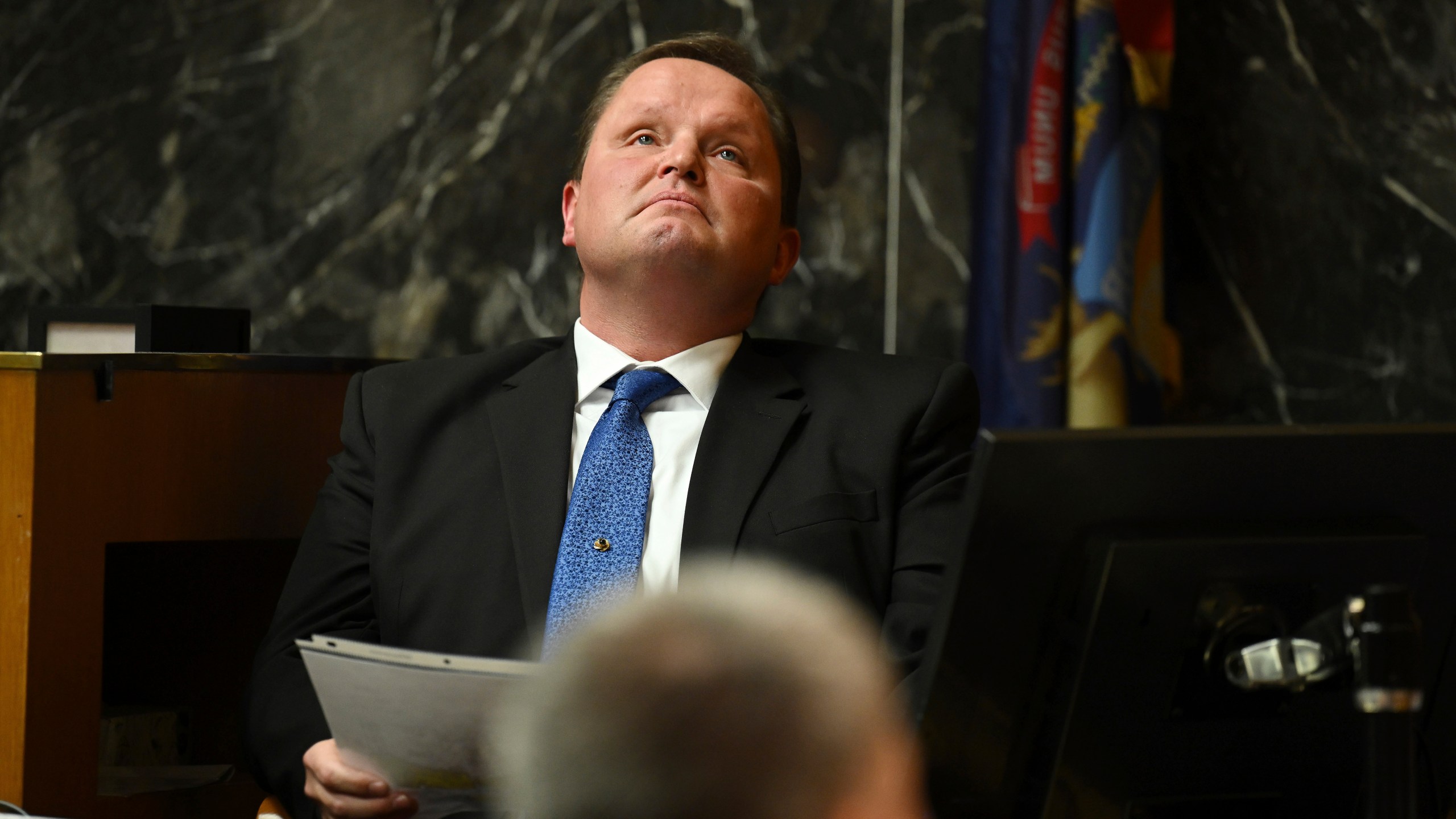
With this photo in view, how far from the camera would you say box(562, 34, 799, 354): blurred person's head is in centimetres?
151

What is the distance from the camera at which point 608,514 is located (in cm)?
138

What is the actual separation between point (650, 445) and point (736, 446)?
3.6 inches

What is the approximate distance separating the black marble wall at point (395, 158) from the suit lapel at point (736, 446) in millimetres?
756

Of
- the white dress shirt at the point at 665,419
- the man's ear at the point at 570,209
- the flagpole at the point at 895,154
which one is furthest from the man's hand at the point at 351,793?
the flagpole at the point at 895,154

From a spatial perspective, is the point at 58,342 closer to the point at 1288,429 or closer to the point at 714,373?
the point at 714,373

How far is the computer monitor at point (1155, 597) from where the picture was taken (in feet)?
2.37

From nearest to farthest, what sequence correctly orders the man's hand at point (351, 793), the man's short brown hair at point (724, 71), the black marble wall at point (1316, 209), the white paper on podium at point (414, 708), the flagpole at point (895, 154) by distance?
the white paper on podium at point (414, 708) → the man's hand at point (351, 793) → the man's short brown hair at point (724, 71) → the black marble wall at point (1316, 209) → the flagpole at point (895, 154)

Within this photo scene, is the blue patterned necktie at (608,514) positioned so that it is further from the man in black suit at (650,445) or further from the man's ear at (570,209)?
the man's ear at (570,209)

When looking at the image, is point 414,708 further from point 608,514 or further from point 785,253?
point 785,253

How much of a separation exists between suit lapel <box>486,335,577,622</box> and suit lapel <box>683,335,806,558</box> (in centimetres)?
14

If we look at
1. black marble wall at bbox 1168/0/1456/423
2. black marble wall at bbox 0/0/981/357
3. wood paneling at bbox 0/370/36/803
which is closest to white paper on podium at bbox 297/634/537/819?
wood paneling at bbox 0/370/36/803

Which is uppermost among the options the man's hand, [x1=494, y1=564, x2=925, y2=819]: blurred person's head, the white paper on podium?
[x1=494, y1=564, x2=925, y2=819]: blurred person's head

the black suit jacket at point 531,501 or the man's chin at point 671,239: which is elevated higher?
the man's chin at point 671,239

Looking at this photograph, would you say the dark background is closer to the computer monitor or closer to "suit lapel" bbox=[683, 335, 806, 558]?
"suit lapel" bbox=[683, 335, 806, 558]
